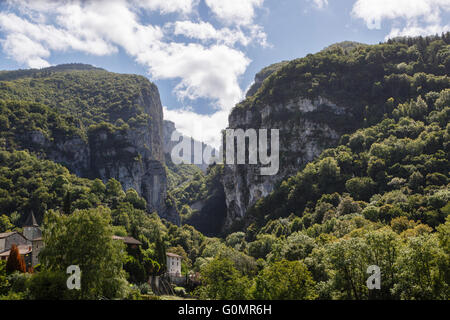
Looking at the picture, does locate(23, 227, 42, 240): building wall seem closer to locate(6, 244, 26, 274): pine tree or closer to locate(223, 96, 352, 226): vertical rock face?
locate(6, 244, 26, 274): pine tree

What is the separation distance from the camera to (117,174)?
6407 inches

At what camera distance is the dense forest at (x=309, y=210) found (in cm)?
3616

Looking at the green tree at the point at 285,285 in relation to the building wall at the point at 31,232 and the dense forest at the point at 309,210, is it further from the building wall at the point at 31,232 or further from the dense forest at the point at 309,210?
the building wall at the point at 31,232

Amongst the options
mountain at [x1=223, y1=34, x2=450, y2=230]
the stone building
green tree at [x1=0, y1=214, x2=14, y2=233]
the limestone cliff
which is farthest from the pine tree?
the limestone cliff

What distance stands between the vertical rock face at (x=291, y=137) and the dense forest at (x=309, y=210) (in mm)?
3412

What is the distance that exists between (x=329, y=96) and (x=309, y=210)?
54.7m

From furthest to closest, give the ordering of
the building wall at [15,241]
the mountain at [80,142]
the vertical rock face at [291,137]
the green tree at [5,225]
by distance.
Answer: the mountain at [80,142], the vertical rock face at [291,137], the green tree at [5,225], the building wall at [15,241]

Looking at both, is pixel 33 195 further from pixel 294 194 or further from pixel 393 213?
pixel 393 213

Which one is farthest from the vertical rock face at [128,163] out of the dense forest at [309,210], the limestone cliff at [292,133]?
the limestone cliff at [292,133]

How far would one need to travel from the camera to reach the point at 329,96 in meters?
134

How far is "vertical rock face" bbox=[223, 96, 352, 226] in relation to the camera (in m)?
125
